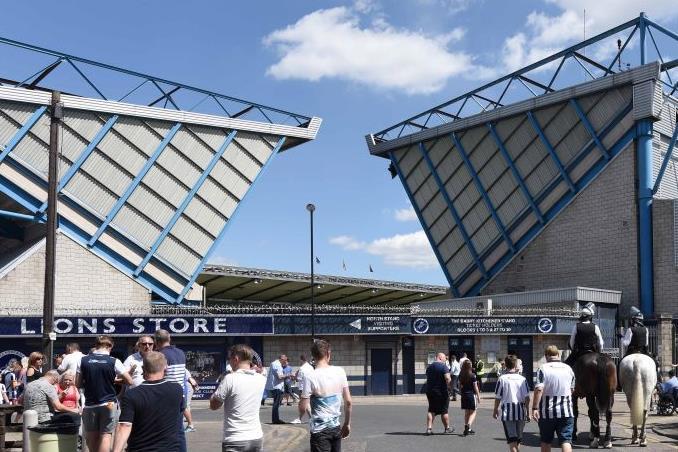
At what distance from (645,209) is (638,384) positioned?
1258 inches

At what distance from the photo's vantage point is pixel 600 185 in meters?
47.6

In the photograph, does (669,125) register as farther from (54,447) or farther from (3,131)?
(54,447)

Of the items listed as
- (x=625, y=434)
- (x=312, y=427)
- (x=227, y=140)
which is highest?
(x=227, y=140)

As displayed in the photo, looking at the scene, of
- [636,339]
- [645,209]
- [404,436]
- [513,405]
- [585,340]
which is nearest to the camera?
[513,405]

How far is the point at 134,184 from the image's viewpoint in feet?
140

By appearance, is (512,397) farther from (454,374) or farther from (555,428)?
(454,374)

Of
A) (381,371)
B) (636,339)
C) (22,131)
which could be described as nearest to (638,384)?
(636,339)

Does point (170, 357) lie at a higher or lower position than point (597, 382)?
higher

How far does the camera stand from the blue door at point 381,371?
37.1 meters

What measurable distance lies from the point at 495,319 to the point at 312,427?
30.6m

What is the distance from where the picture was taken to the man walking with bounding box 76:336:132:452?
35.1ft

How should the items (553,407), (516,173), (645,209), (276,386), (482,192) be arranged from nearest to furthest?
(553,407), (276,386), (645,209), (516,173), (482,192)

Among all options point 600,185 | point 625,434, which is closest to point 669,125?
point 600,185

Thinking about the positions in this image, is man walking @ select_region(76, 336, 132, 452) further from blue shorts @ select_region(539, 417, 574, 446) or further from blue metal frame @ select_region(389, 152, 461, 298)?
blue metal frame @ select_region(389, 152, 461, 298)
